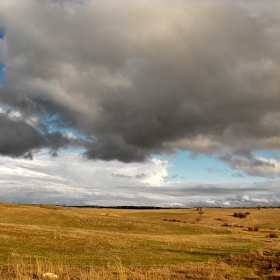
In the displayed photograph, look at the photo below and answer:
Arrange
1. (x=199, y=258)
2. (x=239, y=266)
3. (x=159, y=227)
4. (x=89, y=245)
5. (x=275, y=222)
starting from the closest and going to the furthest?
(x=239, y=266) → (x=199, y=258) → (x=89, y=245) → (x=159, y=227) → (x=275, y=222)

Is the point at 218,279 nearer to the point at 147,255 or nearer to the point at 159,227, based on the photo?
the point at 147,255

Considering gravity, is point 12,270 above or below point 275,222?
above

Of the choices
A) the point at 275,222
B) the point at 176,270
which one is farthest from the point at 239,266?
the point at 275,222

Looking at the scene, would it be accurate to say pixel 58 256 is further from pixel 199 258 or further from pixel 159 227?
pixel 159 227

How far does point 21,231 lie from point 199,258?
2309 centimetres

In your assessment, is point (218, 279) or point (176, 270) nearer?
point (218, 279)

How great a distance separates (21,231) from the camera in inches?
1571

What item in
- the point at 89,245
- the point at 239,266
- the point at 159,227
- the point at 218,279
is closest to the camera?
the point at 218,279

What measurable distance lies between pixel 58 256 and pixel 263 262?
15.7 metres

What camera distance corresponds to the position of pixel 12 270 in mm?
Result: 16562

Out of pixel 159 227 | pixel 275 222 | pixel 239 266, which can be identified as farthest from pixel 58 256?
pixel 275 222

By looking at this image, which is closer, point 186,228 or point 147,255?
point 147,255

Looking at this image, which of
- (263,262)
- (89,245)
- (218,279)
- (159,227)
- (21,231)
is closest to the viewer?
(218,279)

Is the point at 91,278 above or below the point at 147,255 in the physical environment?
above
